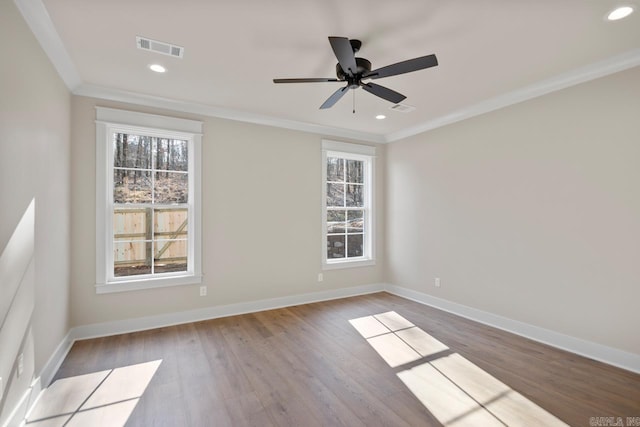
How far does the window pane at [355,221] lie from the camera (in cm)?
531

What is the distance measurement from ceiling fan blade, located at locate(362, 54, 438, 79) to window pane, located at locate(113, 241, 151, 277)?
3.26 m

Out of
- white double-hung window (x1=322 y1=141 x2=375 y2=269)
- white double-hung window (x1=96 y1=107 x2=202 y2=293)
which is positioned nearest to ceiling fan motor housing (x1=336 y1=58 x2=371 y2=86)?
white double-hung window (x1=96 y1=107 x2=202 y2=293)

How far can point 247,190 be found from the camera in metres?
4.23

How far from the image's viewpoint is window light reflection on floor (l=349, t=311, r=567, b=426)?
6.72 feet

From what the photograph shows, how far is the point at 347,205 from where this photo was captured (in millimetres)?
5277

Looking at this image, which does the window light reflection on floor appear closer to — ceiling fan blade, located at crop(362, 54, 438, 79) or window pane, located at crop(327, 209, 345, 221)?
window pane, located at crop(327, 209, 345, 221)

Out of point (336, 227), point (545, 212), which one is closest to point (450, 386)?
point (545, 212)

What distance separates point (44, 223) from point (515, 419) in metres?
3.91

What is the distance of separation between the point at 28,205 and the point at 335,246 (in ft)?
12.7

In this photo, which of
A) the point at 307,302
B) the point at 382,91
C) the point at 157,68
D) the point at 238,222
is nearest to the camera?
the point at 382,91

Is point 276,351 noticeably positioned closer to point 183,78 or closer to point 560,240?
point 183,78

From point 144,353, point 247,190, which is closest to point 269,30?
point 247,190

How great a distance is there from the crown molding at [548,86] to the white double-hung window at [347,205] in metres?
1.30

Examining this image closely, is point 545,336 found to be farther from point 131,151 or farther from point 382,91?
point 131,151
